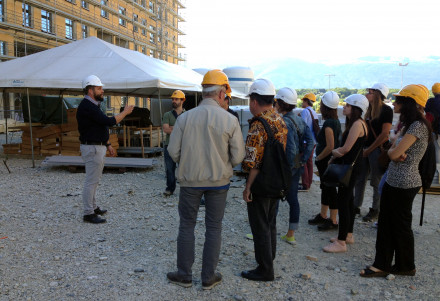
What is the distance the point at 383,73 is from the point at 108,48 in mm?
206216

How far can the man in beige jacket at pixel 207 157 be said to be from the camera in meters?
2.87

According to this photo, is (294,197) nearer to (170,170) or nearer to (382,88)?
(382,88)

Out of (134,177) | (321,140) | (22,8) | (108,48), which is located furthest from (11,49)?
(321,140)

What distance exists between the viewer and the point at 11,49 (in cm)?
2589

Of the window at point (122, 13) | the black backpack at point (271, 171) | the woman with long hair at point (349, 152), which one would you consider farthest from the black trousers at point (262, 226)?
the window at point (122, 13)

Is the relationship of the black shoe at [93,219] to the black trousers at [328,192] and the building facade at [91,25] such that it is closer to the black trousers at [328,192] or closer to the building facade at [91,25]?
the black trousers at [328,192]

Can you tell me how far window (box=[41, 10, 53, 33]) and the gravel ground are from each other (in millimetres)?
28573

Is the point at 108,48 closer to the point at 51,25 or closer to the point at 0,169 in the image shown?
the point at 0,169

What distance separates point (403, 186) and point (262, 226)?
136cm

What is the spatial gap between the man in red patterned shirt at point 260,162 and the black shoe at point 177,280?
1.92ft

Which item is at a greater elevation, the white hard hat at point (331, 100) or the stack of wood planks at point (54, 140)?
the white hard hat at point (331, 100)

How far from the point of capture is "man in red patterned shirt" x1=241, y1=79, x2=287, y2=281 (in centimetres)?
294

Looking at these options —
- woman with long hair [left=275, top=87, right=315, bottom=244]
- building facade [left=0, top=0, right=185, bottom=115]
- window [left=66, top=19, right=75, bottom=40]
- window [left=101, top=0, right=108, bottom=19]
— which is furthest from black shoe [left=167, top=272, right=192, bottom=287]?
window [left=101, top=0, right=108, bottom=19]

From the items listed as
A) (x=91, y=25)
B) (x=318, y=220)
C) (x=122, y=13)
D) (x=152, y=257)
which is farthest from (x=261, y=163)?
(x=122, y=13)
